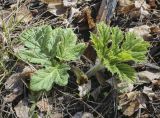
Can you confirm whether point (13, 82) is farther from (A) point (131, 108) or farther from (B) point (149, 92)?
(B) point (149, 92)

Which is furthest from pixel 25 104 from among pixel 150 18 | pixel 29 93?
pixel 150 18

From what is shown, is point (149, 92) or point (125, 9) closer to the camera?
point (149, 92)

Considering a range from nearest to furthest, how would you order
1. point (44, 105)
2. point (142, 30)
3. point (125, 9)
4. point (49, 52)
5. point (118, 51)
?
point (118, 51) → point (44, 105) → point (49, 52) → point (142, 30) → point (125, 9)

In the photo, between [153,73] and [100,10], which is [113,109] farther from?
[100,10]

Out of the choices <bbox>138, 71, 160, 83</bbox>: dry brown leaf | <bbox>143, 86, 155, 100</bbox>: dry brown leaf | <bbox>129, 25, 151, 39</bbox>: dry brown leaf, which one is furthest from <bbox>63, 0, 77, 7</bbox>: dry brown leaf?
<bbox>143, 86, 155, 100</bbox>: dry brown leaf

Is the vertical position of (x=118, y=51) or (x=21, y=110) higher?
(x=118, y=51)

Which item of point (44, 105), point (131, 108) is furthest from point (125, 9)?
point (44, 105)

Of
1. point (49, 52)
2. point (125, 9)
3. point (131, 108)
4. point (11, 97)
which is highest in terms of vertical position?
point (125, 9)

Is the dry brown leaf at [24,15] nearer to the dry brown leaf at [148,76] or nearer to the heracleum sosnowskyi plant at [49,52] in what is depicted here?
the heracleum sosnowskyi plant at [49,52]
